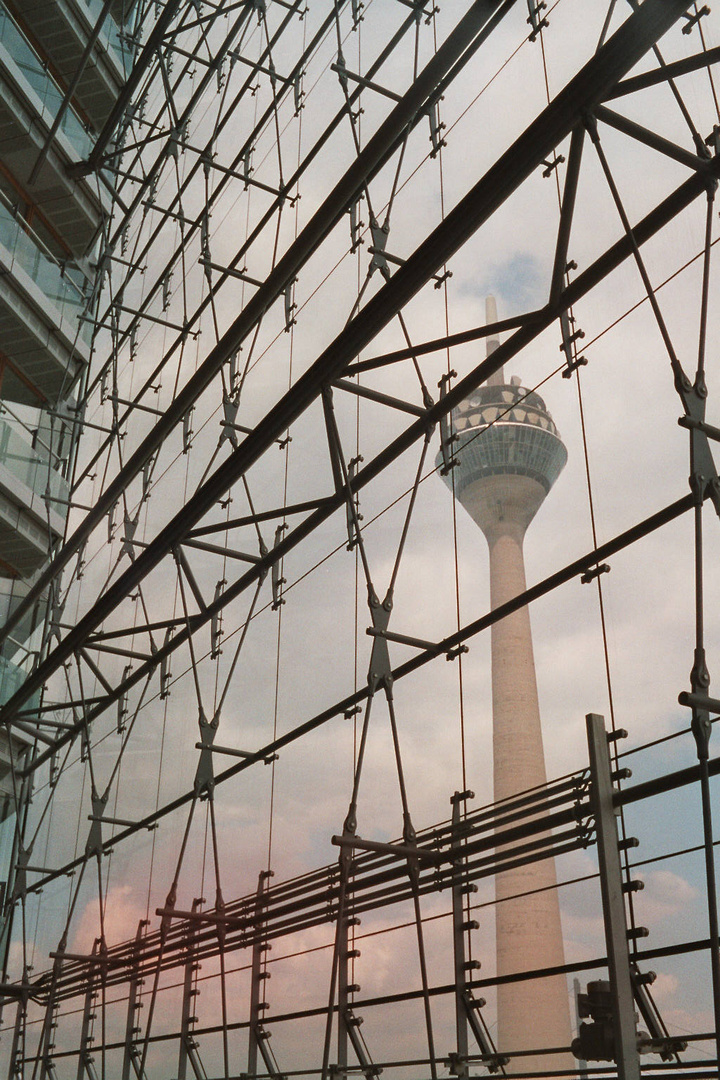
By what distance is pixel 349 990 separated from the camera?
12453mm

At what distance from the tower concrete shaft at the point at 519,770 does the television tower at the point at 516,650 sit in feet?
0.04

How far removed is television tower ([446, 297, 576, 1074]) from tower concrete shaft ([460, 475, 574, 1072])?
13 mm

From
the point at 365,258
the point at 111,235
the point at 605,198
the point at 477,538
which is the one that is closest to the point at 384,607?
the point at 477,538

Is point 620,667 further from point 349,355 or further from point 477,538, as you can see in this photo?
point 349,355

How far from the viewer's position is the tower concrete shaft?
10562mm

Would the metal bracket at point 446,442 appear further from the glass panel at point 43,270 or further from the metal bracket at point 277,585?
the glass panel at point 43,270

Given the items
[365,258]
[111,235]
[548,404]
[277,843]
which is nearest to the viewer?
[548,404]

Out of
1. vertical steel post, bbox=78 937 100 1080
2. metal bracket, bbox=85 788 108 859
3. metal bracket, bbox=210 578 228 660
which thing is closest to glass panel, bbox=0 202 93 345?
metal bracket, bbox=210 578 228 660

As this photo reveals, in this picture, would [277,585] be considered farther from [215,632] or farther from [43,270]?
[43,270]

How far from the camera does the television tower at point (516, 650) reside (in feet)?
35.0

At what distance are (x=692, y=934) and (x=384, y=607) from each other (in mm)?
5219

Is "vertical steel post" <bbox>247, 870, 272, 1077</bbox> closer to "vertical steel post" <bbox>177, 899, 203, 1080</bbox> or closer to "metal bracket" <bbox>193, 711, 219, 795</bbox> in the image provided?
"vertical steel post" <bbox>177, 899, 203, 1080</bbox>

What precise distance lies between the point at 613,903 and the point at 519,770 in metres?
3.83

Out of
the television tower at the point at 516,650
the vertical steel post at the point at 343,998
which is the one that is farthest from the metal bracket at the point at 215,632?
the vertical steel post at the point at 343,998
